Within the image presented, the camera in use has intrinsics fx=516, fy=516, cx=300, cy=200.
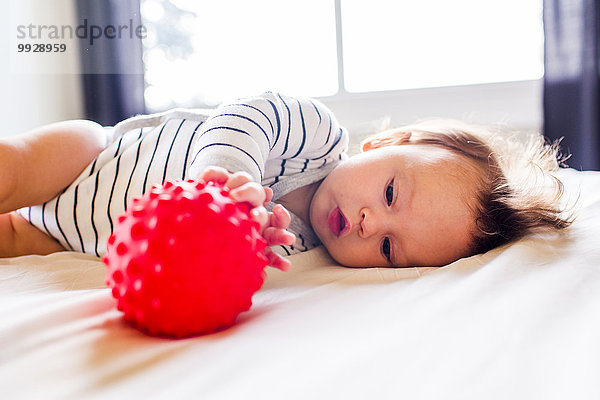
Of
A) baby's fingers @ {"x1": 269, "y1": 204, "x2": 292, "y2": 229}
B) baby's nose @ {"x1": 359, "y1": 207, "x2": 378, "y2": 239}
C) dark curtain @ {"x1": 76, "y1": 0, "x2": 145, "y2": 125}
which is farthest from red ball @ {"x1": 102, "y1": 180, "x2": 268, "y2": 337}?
dark curtain @ {"x1": 76, "y1": 0, "x2": 145, "y2": 125}

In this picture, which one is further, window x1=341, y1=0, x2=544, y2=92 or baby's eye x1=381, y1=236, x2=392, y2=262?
window x1=341, y1=0, x2=544, y2=92

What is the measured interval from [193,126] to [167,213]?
2.08 ft

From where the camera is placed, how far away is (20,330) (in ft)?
1.74

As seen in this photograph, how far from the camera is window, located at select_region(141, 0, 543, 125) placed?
2.50m

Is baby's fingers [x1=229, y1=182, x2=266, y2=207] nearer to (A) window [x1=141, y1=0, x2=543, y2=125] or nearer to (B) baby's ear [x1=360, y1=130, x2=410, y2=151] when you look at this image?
(B) baby's ear [x1=360, y1=130, x2=410, y2=151]

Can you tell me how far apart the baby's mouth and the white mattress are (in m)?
0.22

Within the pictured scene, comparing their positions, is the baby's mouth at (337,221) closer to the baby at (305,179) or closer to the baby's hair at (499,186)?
the baby at (305,179)

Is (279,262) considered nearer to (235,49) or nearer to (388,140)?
(388,140)

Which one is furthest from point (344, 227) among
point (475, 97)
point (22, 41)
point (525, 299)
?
point (22, 41)

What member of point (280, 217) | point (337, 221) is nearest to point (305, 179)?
point (337, 221)

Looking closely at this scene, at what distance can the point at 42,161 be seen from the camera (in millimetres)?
1041

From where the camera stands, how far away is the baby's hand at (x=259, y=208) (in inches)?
25.4

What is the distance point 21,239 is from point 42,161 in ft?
0.60

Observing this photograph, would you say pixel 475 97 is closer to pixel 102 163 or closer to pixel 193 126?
pixel 193 126
